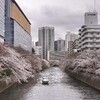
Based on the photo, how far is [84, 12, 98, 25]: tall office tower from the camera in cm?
12544

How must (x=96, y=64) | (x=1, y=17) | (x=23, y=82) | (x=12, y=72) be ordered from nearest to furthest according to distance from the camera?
(x=12, y=72)
(x=96, y=64)
(x=23, y=82)
(x=1, y=17)

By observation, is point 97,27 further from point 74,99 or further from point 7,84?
point 74,99

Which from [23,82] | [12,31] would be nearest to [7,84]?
[23,82]

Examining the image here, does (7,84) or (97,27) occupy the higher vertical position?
(97,27)

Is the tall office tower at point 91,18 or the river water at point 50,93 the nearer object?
the river water at point 50,93

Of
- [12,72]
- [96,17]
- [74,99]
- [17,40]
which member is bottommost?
[74,99]

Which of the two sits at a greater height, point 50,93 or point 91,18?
point 91,18

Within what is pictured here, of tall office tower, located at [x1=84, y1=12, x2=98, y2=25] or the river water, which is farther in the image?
tall office tower, located at [x1=84, y1=12, x2=98, y2=25]

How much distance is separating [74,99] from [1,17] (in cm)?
8086

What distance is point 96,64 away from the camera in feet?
156

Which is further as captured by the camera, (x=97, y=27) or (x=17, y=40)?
(x=17, y=40)

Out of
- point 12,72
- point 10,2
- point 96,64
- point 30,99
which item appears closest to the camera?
point 30,99

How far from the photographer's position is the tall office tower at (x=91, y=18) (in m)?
125

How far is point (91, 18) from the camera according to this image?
12656cm
